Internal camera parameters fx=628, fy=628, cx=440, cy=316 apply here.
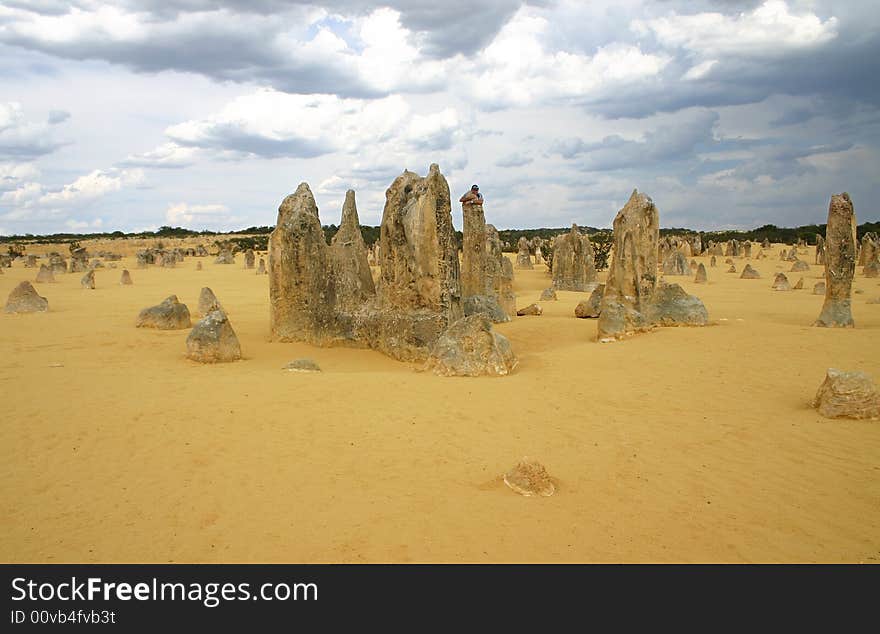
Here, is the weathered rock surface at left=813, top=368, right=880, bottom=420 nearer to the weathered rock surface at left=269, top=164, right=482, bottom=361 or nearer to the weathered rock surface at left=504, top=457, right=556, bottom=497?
the weathered rock surface at left=504, top=457, right=556, bottom=497

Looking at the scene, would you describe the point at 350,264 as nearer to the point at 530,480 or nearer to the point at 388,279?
the point at 388,279

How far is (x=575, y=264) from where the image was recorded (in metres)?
23.3

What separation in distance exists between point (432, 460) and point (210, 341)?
539cm

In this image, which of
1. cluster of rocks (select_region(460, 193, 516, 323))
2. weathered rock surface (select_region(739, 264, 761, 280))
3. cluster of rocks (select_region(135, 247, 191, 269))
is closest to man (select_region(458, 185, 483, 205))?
cluster of rocks (select_region(460, 193, 516, 323))

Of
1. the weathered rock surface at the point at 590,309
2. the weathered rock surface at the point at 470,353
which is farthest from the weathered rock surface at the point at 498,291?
the weathered rock surface at the point at 470,353

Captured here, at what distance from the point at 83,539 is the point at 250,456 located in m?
1.59

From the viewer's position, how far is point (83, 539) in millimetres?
3979

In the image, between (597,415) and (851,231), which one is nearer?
(597,415)

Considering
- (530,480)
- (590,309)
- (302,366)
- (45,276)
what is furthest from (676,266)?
(45,276)

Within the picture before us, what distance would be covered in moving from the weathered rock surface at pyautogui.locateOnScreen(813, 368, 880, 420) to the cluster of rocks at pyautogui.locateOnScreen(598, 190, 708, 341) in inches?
226

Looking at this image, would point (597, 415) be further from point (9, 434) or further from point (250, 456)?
point (9, 434)
